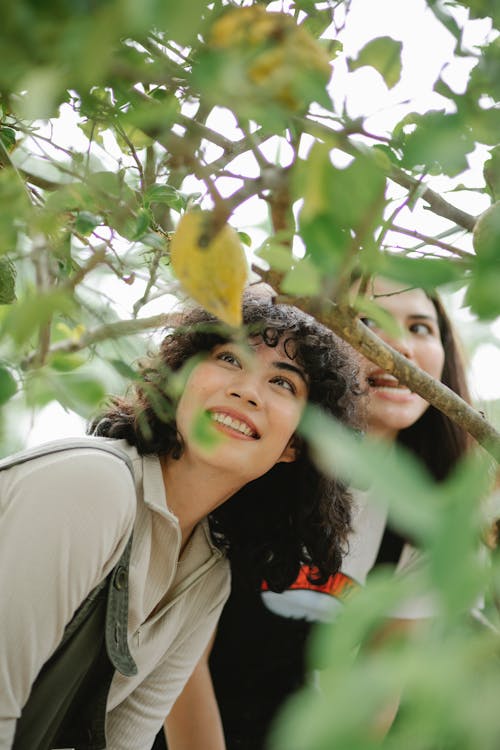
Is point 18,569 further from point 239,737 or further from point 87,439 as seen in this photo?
point 239,737

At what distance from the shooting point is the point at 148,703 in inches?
53.2

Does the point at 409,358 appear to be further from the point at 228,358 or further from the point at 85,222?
the point at 85,222

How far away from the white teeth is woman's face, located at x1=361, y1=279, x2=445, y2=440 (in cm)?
42

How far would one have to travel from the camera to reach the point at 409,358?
57.3 inches

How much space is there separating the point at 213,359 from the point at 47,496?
35cm

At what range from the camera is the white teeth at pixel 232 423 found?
107 cm

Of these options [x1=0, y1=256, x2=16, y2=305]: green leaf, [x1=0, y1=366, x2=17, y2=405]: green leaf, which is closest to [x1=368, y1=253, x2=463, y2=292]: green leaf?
[x1=0, y1=366, x2=17, y2=405]: green leaf

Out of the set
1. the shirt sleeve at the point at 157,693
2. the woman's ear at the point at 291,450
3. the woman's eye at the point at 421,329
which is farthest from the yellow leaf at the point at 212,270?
the woman's eye at the point at 421,329

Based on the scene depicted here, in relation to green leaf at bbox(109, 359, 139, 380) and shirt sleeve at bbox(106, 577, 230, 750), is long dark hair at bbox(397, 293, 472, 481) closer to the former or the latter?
shirt sleeve at bbox(106, 577, 230, 750)

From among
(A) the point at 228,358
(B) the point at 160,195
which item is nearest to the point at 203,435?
Answer: (B) the point at 160,195

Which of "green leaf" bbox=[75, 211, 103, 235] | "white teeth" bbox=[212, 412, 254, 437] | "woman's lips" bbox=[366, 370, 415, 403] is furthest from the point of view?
"woman's lips" bbox=[366, 370, 415, 403]

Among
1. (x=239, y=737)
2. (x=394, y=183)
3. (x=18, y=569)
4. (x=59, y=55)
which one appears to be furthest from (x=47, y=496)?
(x=239, y=737)

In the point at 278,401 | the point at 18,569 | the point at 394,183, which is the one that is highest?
the point at 394,183

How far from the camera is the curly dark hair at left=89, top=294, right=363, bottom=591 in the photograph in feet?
3.95
